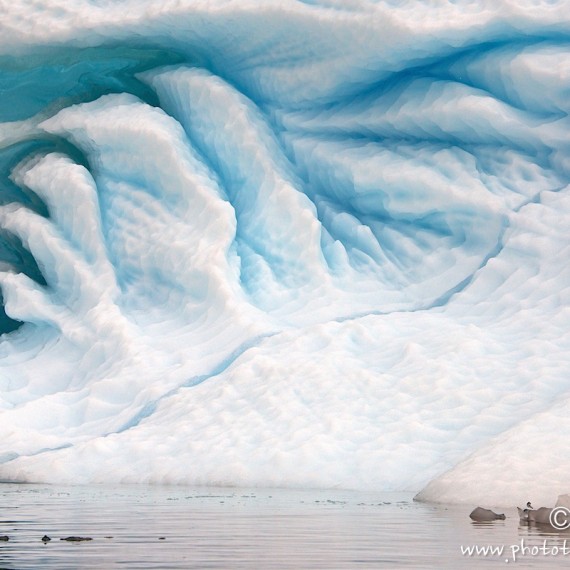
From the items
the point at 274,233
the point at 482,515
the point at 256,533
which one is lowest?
the point at 256,533

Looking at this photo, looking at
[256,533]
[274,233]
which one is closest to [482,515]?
[256,533]

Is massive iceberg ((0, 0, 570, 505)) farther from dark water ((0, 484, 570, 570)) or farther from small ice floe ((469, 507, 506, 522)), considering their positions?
small ice floe ((469, 507, 506, 522))

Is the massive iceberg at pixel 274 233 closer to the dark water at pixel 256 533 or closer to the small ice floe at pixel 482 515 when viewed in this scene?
the dark water at pixel 256 533

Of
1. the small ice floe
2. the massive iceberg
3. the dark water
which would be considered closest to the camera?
the dark water

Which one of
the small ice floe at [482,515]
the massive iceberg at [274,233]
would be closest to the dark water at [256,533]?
the small ice floe at [482,515]

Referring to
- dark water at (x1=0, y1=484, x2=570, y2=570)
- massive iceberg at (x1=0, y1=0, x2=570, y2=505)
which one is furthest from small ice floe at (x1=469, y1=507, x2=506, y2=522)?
massive iceberg at (x1=0, y1=0, x2=570, y2=505)

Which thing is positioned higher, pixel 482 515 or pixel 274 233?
pixel 274 233

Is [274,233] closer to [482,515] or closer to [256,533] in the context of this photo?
[482,515]
